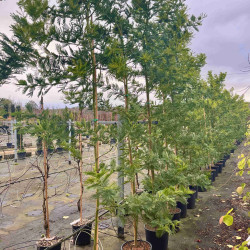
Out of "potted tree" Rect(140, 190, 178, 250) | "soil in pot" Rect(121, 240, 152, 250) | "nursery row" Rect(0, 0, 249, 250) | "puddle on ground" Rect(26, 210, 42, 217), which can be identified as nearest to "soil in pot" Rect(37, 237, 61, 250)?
"nursery row" Rect(0, 0, 249, 250)

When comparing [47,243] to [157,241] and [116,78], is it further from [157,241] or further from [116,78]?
[116,78]

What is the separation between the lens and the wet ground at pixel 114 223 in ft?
13.2

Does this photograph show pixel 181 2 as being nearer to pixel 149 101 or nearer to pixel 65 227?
pixel 149 101

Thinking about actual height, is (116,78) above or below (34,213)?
above

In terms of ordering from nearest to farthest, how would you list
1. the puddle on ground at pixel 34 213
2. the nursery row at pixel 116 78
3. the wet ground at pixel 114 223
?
the nursery row at pixel 116 78, the wet ground at pixel 114 223, the puddle on ground at pixel 34 213

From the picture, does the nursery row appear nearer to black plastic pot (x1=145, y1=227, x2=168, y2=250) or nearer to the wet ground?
black plastic pot (x1=145, y1=227, x2=168, y2=250)

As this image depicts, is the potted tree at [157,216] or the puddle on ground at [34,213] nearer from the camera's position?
the potted tree at [157,216]

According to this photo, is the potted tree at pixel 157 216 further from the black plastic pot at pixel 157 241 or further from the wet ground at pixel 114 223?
the wet ground at pixel 114 223

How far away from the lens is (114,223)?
482 cm

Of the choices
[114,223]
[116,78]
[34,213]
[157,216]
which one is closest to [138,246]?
[157,216]

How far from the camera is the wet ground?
159 inches

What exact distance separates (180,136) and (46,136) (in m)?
2.77

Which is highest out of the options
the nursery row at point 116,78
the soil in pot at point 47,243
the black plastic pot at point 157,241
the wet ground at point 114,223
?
the nursery row at point 116,78

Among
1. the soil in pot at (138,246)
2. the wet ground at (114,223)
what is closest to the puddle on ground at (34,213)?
the wet ground at (114,223)
